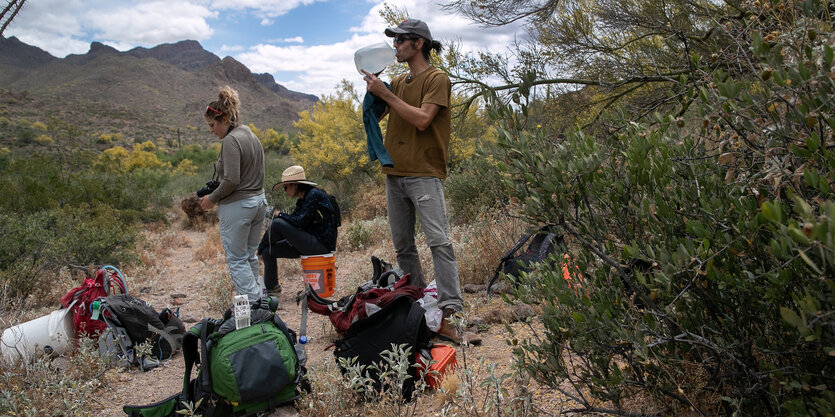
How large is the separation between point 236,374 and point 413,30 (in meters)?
2.11

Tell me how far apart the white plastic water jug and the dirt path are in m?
1.69

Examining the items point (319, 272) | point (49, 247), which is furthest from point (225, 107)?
point (49, 247)

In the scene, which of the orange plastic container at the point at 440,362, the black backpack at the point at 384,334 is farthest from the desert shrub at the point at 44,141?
the orange plastic container at the point at 440,362

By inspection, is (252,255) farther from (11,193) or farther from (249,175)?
(11,193)

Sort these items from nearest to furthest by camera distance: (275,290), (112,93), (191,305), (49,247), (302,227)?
(302,227), (275,290), (191,305), (49,247), (112,93)

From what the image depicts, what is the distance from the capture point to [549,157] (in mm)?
1490

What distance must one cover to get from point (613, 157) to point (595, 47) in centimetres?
463

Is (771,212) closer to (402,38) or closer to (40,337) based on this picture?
(402,38)

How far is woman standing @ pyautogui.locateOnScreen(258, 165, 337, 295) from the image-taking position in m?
4.18

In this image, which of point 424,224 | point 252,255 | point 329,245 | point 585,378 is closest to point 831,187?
point 585,378

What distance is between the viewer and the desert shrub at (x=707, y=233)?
3.68ft

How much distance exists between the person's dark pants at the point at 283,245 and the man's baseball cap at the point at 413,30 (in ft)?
6.05

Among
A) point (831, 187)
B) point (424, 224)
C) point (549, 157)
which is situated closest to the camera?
point (831, 187)

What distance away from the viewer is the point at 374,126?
3.18 meters
